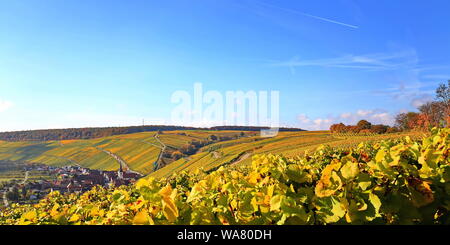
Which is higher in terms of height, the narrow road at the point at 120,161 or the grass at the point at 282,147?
the grass at the point at 282,147

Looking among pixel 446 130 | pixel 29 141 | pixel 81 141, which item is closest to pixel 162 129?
pixel 81 141

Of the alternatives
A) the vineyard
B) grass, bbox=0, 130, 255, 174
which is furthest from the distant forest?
the vineyard

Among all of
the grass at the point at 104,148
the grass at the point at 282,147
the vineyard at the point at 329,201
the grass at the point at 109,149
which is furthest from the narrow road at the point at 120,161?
the vineyard at the point at 329,201

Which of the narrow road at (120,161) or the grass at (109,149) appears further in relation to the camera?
the grass at (109,149)

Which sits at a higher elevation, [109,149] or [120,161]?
[109,149]

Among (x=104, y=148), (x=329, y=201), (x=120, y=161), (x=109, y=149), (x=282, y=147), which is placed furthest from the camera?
(x=104, y=148)

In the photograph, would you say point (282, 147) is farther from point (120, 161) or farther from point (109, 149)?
point (109, 149)

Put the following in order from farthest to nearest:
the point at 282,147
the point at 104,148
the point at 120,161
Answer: the point at 104,148 → the point at 120,161 → the point at 282,147

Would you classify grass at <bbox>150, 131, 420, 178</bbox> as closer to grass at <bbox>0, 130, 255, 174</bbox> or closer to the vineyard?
grass at <bbox>0, 130, 255, 174</bbox>

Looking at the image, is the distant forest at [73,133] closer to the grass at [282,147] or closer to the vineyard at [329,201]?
the grass at [282,147]

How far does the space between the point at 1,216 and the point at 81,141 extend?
176m

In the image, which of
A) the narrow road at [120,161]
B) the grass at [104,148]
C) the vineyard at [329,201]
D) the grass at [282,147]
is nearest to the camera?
the vineyard at [329,201]

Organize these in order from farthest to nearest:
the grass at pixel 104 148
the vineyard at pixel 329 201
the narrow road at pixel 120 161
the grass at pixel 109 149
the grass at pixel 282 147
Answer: the grass at pixel 104 148, the grass at pixel 109 149, the narrow road at pixel 120 161, the grass at pixel 282 147, the vineyard at pixel 329 201

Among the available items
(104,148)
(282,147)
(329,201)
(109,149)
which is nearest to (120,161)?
(109,149)
